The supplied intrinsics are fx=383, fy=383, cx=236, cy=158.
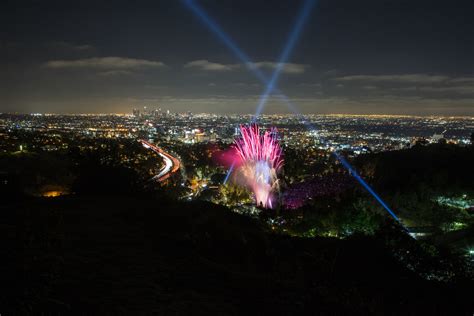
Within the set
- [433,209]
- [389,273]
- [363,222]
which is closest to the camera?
[389,273]

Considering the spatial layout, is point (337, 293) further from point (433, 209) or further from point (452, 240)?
point (433, 209)

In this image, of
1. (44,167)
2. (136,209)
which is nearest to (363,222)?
(136,209)

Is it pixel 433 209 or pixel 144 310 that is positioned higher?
pixel 144 310

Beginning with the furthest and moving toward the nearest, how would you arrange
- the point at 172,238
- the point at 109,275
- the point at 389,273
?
the point at 389,273
the point at 172,238
the point at 109,275

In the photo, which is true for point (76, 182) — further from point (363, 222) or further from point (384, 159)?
point (384, 159)

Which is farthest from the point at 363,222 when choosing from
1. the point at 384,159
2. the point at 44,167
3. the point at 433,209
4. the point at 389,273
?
the point at 384,159

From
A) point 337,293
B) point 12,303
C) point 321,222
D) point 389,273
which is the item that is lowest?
point 321,222

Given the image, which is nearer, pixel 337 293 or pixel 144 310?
pixel 144 310
